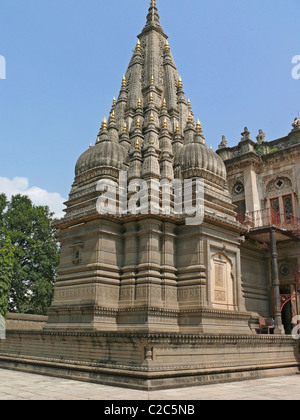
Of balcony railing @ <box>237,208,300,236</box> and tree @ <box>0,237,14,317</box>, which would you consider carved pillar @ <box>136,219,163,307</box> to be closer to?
balcony railing @ <box>237,208,300,236</box>

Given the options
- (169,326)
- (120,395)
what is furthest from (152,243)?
(120,395)

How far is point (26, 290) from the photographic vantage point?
33.8 m

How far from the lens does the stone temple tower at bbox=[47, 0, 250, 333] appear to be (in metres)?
16.0

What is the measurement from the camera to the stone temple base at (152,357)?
11.6 m

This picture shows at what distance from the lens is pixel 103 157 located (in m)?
19.0

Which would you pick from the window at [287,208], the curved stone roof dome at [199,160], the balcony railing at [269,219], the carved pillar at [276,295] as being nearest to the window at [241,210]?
the balcony railing at [269,219]

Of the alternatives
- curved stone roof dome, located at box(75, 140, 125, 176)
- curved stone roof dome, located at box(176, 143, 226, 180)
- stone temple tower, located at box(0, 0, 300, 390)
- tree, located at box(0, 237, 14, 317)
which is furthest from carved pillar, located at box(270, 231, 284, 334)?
tree, located at box(0, 237, 14, 317)

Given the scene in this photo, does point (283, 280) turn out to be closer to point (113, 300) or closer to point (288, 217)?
point (288, 217)

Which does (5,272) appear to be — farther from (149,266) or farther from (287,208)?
(287,208)

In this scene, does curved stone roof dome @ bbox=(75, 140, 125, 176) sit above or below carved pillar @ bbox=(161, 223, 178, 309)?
above

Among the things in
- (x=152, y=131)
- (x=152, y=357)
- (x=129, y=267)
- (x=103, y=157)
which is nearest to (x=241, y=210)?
(x=152, y=131)

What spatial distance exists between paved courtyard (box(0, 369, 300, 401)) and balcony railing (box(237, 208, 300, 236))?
40.2 feet

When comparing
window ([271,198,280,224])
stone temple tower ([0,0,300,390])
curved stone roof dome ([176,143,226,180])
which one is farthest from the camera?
window ([271,198,280,224])
